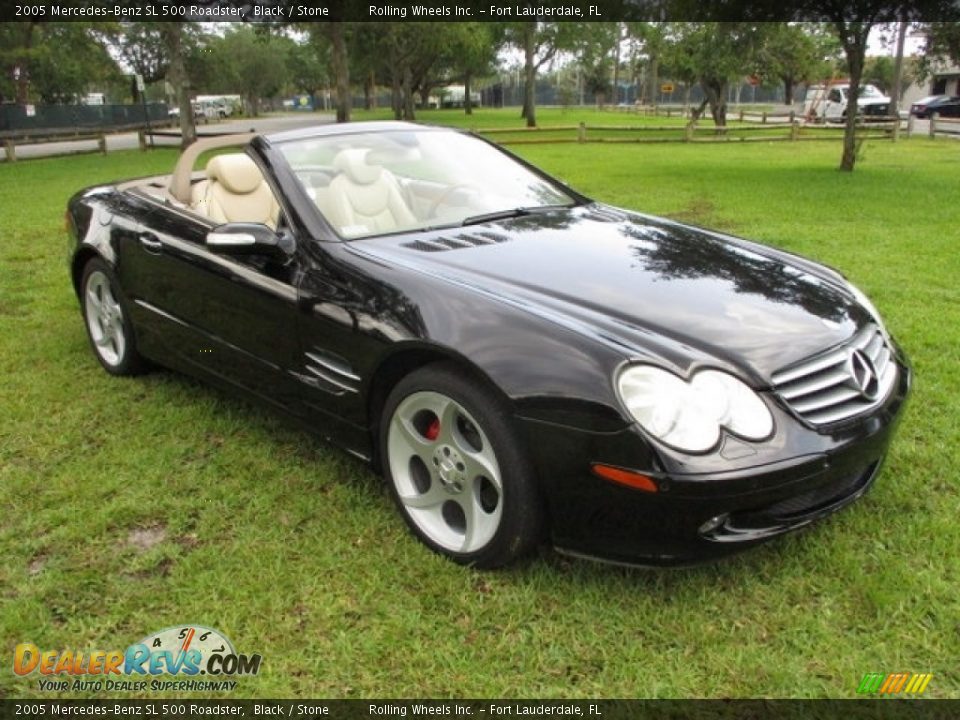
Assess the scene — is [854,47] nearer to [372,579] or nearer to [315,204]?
[315,204]

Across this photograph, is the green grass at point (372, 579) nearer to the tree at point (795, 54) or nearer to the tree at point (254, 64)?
the tree at point (795, 54)

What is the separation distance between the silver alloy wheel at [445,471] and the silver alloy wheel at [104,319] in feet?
7.18

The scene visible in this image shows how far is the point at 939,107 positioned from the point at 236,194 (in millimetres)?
40627

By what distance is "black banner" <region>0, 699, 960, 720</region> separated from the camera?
6.59 ft

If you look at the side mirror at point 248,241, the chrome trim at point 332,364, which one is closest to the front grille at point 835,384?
the chrome trim at point 332,364

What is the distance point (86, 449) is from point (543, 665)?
2381 mm

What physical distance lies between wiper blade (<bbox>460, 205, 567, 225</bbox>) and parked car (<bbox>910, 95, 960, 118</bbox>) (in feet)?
123

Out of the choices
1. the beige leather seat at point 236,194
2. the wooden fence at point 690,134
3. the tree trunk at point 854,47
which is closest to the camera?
the beige leather seat at point 236,194

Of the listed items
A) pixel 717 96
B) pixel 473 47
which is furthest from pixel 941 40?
pixel 473 47

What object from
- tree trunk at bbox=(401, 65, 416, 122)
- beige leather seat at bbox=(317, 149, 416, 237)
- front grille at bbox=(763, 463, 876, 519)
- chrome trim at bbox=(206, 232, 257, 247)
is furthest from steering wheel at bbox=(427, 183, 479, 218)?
tree trunk at bbox=(401, 65, 416, 122)

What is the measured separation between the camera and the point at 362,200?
11.1 ft

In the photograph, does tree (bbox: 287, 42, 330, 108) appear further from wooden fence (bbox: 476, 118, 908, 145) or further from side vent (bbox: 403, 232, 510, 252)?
side vent (bbox: 403, 232, 510, 252)

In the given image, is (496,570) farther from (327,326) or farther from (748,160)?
(748,160)

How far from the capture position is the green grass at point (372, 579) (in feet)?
7.14
